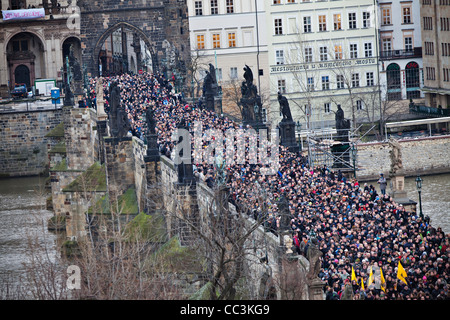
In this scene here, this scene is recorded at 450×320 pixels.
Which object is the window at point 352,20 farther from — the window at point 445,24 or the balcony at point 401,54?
the window at point 445,24

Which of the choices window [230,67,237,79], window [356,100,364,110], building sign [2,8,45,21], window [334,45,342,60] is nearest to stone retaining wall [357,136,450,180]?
window [356,100,364,110]

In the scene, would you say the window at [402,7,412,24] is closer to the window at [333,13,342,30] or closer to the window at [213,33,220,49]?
the window at [333,13,342,30]

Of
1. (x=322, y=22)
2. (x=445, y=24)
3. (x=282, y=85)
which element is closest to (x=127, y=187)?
(x=282, y=85)

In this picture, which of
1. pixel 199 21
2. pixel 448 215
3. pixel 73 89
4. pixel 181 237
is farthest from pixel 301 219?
pixel 199 21

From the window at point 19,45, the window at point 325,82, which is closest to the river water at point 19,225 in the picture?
the window at point 325,82

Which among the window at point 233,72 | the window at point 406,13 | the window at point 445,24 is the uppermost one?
the window at point 406,13

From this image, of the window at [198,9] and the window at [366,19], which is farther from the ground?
the window at [198,9]
